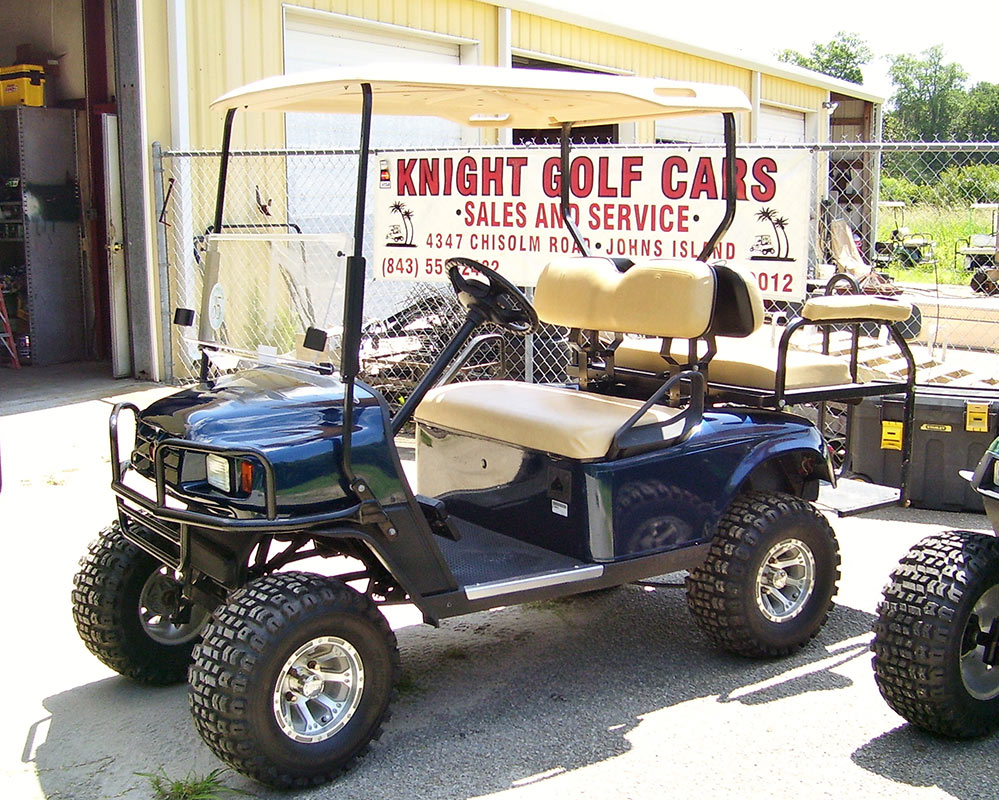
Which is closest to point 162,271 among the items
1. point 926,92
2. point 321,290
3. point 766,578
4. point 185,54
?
point 185,54

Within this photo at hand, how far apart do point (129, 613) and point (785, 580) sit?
2.39 meters

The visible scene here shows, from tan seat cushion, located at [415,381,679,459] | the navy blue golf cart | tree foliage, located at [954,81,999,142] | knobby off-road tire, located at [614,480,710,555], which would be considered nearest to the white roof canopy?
the navy blue golf cart

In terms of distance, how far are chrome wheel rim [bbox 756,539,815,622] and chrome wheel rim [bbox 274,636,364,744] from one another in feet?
5.31

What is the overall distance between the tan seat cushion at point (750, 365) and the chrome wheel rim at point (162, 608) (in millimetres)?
2198

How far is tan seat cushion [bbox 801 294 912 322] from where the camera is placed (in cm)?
438

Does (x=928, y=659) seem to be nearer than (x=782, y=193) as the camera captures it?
Yes

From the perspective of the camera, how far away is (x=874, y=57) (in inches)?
3735

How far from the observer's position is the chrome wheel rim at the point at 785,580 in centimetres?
412

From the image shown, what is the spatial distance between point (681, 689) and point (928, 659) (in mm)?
894

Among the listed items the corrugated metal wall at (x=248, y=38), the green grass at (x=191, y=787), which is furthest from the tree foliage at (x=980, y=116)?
the green grass at (x=191, y=787)

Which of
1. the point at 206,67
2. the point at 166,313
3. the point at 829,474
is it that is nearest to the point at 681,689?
the point at 829,474

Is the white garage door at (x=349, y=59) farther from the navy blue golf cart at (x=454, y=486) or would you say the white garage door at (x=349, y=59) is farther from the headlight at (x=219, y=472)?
the headlight at (x=219, y=472)

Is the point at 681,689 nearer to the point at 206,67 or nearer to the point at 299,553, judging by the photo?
the point at 299,553

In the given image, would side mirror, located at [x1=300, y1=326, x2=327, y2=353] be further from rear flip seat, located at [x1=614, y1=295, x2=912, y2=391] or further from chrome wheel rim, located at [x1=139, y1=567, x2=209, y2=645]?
rear flip seat, located at [x1=614, y1=295, x2=912, y2=391]
